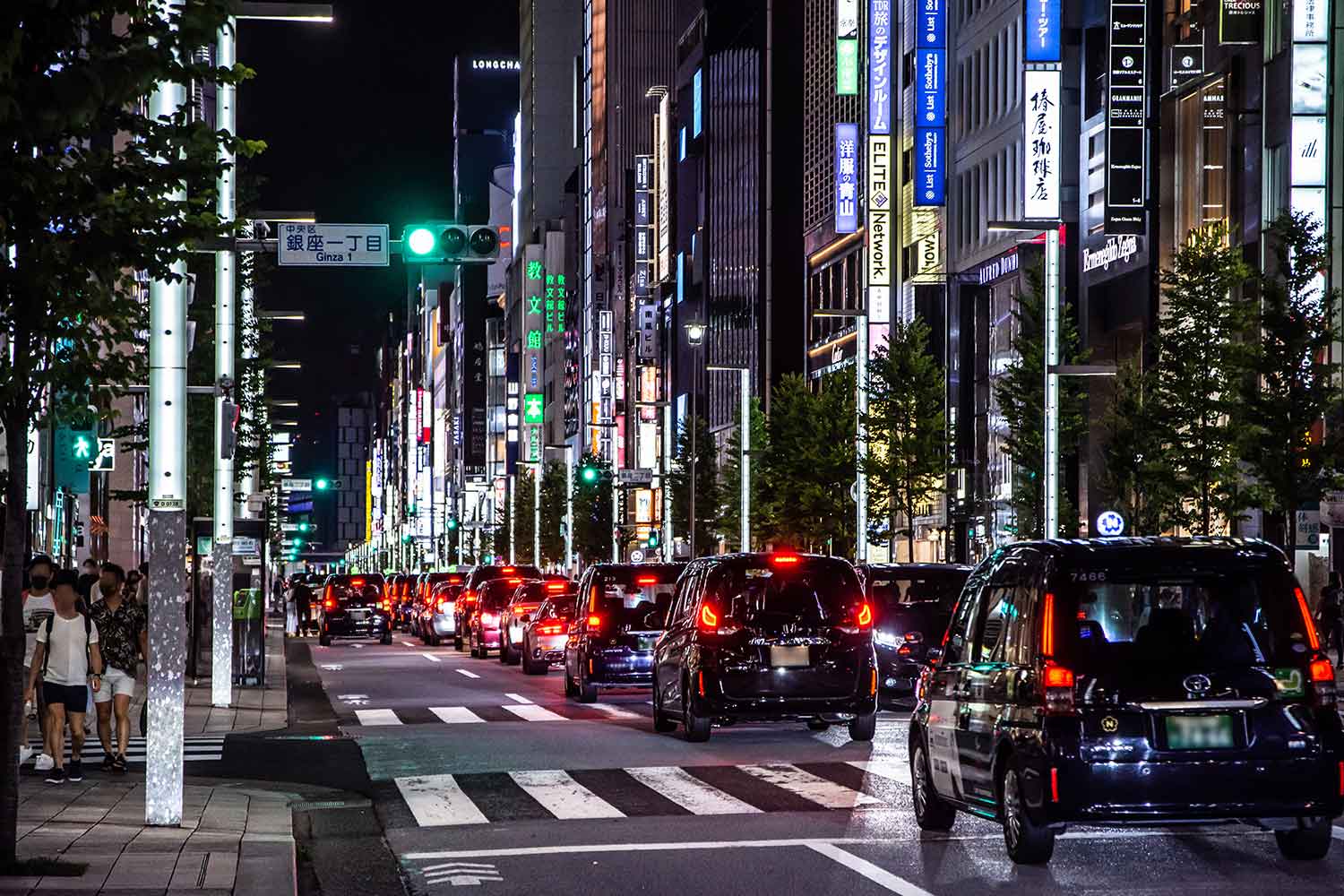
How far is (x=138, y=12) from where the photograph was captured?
1086 centimetres

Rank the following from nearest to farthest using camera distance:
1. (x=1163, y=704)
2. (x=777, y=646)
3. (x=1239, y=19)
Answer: (x=1163, y=704), (x=777, y=646), (x=1239, y=19)

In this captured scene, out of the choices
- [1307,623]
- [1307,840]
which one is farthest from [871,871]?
[1307,623]

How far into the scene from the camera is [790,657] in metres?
21.4

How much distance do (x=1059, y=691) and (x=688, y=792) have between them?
18.5 ft

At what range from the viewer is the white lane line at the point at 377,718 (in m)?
26.2

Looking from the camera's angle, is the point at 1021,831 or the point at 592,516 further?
the point at 592,516

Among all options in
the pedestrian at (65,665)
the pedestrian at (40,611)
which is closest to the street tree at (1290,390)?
the pedestrian at (40,611)

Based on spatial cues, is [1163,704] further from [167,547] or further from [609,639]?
[609,639]

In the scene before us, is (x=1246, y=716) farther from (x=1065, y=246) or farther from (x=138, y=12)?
(x=1065, y=246)

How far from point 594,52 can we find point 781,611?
152 metres

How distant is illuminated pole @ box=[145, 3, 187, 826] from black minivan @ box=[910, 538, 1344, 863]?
17.5ft

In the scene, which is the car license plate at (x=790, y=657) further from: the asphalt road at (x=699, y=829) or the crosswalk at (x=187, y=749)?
the crosswalk at (x=187, y=749)

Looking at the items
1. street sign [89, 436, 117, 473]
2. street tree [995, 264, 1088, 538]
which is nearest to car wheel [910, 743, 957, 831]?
street sign [89, 436, 117, 473]

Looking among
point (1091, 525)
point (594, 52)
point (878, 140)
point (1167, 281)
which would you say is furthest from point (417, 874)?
point (594, 52)
